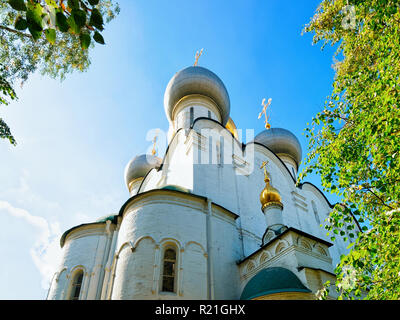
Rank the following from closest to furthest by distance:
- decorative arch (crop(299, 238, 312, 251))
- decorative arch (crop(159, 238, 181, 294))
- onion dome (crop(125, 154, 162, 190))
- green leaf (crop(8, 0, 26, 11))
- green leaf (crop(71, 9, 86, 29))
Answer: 1. green leaf (crop(8, 0, 26, 11))
2. green leaf (crop(71, 9, 86, 29))
3. decorative arch (crop(159, 238, 181, 294))
4. decorative arch (crop(299, 238, 312, 251))
5. onion dome (crop(125, 154, 162, 190))

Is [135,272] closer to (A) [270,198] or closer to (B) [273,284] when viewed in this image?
(B) [273,284]

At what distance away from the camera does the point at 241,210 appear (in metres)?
9.98

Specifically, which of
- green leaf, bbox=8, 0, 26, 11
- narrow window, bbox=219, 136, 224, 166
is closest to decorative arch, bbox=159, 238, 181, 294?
narrow window, bbox=219, 136, 224, 166

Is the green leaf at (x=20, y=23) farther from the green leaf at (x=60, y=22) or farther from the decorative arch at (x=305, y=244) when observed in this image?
the decorative arch at (x=305, y=244)

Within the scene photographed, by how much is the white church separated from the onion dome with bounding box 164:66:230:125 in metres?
3.75

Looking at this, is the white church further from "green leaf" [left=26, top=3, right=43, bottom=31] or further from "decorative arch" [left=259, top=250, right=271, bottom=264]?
"green leaf" [left=26, top=3, right=43, bottom=31]

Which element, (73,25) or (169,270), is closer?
(73,25)

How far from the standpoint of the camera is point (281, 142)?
1767 cm

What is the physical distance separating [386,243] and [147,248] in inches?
204

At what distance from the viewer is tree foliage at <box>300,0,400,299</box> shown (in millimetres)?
3451

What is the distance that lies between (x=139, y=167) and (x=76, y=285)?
10.3 m

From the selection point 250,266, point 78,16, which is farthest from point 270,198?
point 78,16

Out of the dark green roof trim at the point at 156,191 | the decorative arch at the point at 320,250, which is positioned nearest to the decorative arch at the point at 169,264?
the dark green roof trim at the point at 156,191
